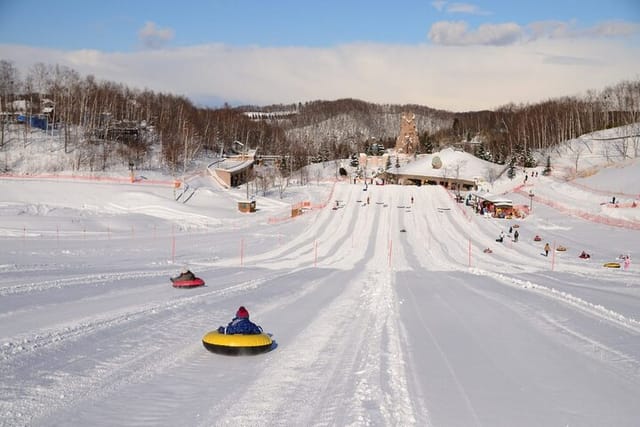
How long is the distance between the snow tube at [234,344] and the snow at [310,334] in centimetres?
16

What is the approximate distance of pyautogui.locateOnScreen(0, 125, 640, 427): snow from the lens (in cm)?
695

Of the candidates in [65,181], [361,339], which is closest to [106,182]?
[65,181]

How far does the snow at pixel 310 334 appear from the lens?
6.95 meters

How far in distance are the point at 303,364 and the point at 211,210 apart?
44.4 meters

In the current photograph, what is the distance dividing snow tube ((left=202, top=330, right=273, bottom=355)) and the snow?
0.52 ft

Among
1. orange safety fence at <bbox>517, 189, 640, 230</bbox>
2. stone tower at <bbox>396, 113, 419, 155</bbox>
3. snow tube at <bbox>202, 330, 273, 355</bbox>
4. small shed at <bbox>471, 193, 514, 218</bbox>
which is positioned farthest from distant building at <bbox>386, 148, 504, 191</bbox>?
snow tube at <bbox>202, 330, 273, 355</bbox>

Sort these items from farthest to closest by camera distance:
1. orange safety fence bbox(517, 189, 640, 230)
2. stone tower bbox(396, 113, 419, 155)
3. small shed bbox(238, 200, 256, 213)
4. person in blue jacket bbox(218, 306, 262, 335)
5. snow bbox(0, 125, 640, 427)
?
1. stone tower bbox(396, 113, 419, 155)
2. small shed bbox(238, 200, 256, 213)
3. orange safety fence bbox(517, 189, 640, 230)
4. person in blue jacket bbox(218, 306, 262, 335)
5. snow bbox(0, 125, 640, 427)

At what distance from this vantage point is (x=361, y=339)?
11297 millimetres

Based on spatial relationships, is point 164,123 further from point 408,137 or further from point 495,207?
point 408,137

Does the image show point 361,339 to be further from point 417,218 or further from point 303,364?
point 417,218

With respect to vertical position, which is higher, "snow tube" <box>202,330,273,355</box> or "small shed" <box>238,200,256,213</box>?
"small shed" <box>238,200,256,213</box>

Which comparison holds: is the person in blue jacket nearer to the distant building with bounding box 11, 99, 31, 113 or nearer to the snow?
the snow

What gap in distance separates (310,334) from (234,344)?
9.01 ft

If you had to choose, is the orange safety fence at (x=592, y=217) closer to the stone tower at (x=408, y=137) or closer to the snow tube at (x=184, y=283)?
the snow tube at (x=184, y=283)
